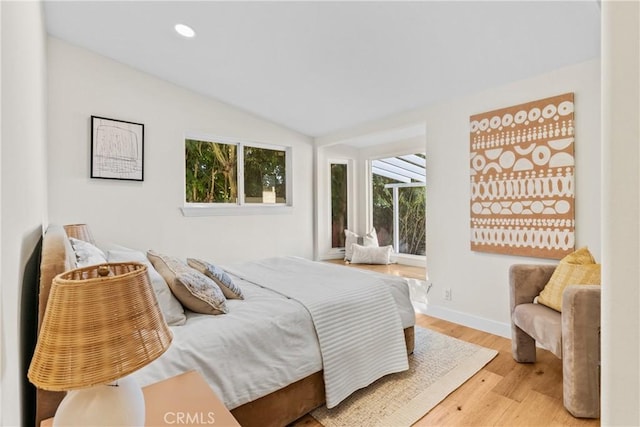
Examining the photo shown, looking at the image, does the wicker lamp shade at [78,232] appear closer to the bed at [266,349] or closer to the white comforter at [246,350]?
the bed at [266,349]

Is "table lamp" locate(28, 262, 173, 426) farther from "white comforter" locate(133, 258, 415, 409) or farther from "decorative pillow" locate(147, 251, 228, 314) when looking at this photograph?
"decorative pillow" locate(147, 251, 228, 314)

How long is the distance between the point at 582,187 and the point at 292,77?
2.56 metres

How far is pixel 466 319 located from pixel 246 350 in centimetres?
234

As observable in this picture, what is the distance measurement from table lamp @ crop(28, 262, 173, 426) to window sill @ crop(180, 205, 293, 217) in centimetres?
291

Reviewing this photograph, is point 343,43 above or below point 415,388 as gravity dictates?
above

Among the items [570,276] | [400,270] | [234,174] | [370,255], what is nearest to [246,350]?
[570,276]

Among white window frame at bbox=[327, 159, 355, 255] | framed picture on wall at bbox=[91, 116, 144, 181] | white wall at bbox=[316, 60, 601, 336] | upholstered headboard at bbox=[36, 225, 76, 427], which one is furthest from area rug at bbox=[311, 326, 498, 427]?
framed picture on wall at bbox=[91, 116, 144, 181]

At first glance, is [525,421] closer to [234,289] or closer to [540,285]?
[540,285]

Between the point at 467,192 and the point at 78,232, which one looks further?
the point at 467,192

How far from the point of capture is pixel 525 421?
171cm

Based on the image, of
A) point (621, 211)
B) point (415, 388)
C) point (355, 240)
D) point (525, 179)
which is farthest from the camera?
point (355, 240)

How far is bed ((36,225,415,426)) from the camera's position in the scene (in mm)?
1292

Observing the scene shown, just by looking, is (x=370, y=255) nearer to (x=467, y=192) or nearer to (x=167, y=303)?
(x=467, y=192)

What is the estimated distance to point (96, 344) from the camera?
646 millimetres
